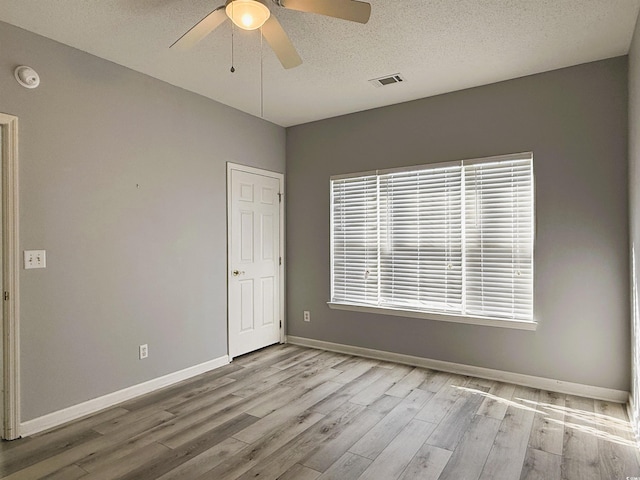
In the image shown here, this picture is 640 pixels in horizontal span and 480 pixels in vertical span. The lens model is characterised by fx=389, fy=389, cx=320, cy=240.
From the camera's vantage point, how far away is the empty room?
2496 mm

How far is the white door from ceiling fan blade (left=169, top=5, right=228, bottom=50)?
2000 millimetres

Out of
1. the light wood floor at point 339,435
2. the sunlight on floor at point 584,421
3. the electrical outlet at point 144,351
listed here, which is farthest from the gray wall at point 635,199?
the electrical outlet at point 144,351

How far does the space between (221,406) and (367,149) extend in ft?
9.86

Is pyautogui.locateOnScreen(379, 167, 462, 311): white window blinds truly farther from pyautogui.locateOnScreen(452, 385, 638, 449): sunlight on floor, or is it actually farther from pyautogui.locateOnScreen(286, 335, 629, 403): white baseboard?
pyautogui.locateOnScreen(452, 385, 638, 449): sunlight on floor

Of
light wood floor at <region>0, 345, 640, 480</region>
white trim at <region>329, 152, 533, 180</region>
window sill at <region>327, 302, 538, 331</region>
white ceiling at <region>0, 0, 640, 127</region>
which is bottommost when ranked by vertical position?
light wood floor at <region>0, 345, 640, 480</region>

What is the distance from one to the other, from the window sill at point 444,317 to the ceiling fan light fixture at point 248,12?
307 cm

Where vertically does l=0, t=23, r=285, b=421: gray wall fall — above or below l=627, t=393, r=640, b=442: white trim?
above

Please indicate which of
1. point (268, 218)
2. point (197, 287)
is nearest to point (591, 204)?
point (268, 218)

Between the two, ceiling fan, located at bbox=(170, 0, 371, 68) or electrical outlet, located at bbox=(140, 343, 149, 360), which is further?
electrical outlet, located at bbox=(140, 343, 149, 360)

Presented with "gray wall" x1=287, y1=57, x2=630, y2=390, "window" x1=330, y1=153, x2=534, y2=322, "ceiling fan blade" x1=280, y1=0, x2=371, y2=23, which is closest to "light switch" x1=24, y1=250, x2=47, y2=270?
"ceiling fan blade" x1=280, y1=0, x2=371, y2=23

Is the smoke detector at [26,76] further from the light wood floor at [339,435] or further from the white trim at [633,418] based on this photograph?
the white trim at [633,418]

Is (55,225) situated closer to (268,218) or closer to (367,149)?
(268,218)

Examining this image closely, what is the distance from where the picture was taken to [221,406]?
10.2 ft

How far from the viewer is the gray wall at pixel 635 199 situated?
2.55 m
